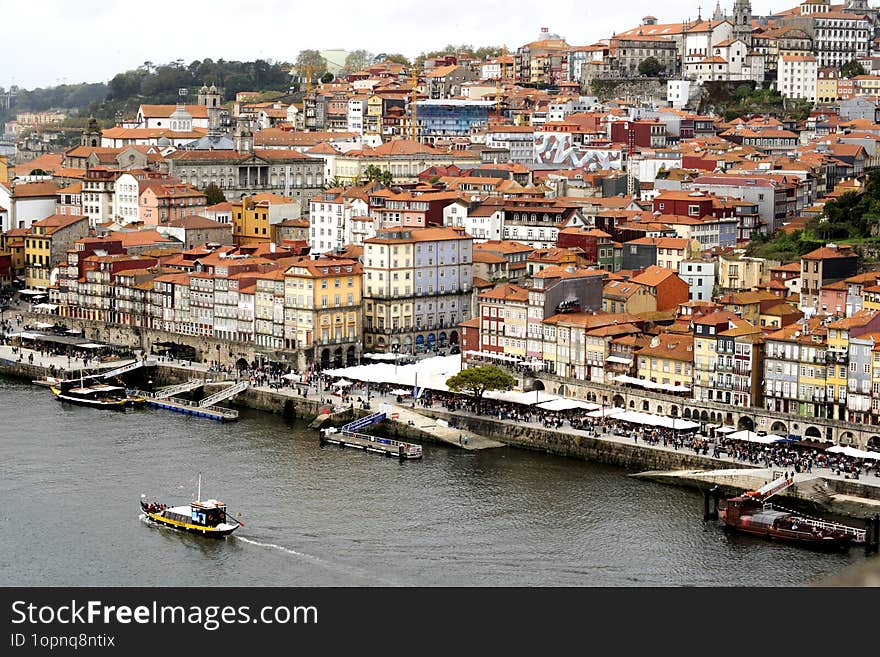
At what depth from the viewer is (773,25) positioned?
286 feet

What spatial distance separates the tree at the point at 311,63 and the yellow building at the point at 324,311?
69144 millimetres

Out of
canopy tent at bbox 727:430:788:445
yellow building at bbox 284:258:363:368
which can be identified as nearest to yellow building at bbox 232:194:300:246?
yellow building at bbox 284:258:363:368

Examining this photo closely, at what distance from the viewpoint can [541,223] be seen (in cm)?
5712

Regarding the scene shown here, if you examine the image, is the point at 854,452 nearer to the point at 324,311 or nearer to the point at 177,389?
the point at 324,311

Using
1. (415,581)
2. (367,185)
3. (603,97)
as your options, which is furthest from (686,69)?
(415,581)

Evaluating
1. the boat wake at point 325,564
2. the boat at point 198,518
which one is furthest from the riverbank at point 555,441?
the boat wake at point 325,564

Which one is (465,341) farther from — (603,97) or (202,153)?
(603,97)

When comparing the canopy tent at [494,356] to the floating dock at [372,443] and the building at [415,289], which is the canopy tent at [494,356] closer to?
the building at [415,289]

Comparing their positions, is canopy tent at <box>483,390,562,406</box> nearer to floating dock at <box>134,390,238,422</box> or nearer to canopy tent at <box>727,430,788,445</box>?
canopy tent at <box>727,430,788,445</box>

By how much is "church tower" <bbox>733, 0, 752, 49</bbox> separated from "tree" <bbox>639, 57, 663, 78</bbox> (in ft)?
12.7

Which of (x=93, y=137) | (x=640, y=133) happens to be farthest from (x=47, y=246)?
(x=640, y=133)

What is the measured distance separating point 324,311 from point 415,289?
10.6ft

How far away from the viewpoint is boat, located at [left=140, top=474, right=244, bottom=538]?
106 ft

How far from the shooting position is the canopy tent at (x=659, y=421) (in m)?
38.7
